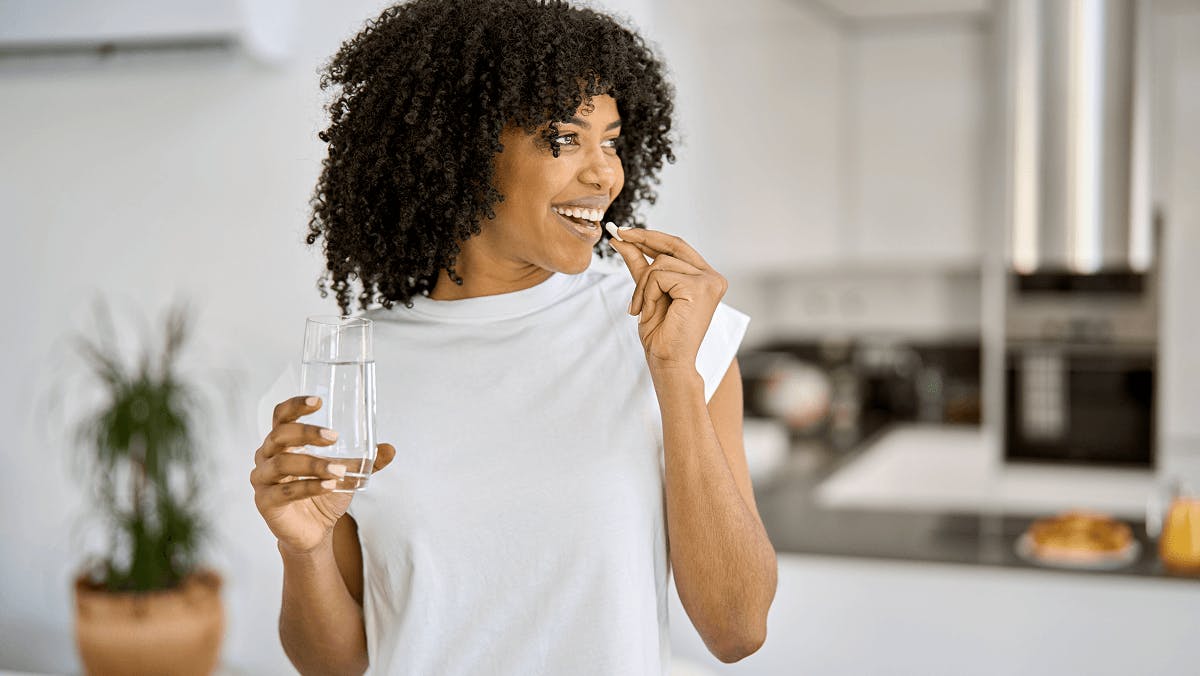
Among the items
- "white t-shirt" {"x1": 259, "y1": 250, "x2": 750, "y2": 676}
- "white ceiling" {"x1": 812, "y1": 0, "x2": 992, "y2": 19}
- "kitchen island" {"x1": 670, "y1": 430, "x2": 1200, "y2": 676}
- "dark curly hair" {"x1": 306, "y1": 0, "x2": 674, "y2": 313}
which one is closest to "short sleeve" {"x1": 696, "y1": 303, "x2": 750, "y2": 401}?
"white t-shirt" {"x1": 259, "y1": 250, "x2": 750, "y2": 676}

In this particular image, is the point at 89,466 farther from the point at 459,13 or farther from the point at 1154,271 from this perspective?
the point at 1154,271

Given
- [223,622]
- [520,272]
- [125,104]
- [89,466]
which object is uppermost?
[125,104]

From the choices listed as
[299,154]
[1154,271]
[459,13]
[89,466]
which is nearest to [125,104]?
[299,154]

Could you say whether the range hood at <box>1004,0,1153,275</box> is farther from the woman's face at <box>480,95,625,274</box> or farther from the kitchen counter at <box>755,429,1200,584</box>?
the woman's face at <box>480,95,625,274</box>

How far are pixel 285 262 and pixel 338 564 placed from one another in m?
1.69

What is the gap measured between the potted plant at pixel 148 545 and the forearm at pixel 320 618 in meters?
1.58

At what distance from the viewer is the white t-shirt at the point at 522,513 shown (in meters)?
1.11

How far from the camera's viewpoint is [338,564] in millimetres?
1225

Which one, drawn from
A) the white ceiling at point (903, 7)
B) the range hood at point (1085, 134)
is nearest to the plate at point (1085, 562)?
the range hood at point (1085, 134)

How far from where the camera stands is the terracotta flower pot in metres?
2.66

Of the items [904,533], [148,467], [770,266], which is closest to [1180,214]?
[770,266]

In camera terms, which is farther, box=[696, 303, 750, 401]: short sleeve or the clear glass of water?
box=[696, 303, 750, 401]: short sleeve

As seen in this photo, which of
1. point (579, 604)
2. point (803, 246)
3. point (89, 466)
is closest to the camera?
point (579, 604)

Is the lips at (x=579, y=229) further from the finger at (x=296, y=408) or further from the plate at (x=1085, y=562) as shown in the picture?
the plate at (x=1085, y=562)
